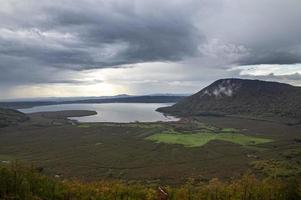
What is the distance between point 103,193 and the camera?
186ft

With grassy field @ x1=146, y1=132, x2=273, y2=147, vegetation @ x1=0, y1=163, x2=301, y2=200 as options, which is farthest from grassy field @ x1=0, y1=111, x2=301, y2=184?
vegetation @ x1=0, y1=163, x2=301, y2=200

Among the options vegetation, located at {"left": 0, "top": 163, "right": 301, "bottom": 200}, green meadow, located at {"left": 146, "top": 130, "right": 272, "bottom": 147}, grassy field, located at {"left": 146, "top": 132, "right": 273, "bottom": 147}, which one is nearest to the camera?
vegetation, located at {"left": 0, "top": 163, "right": 301, "bottom": 200}

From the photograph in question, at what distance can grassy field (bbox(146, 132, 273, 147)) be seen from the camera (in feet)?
533

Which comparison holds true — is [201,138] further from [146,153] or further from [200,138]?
[146,153]

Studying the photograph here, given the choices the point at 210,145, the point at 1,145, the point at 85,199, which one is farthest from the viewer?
the point at 1,145

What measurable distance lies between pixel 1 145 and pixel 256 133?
420 feet

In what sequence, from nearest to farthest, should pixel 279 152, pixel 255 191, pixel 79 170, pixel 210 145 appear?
pixel 255 191, pixel 79 170, pixel 279 152, pixel 210 145

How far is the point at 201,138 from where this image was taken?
174 meters

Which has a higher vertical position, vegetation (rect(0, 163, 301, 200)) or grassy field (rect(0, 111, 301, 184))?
vegetation (rect(0, 163, 301, 200))

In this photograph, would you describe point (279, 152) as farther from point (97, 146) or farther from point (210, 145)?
point (97, 146)

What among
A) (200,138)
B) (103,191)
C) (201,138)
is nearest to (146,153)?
(200,138)

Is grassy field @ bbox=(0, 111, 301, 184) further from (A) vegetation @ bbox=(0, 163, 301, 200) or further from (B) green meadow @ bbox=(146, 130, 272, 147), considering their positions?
(A) vegetation @ bbox=(0, 163, 301, 200)

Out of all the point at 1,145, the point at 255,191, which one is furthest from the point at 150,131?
the point at 255,191

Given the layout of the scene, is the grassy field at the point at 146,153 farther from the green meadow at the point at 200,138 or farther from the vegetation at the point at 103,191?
the vegetation at the point at 103,191
